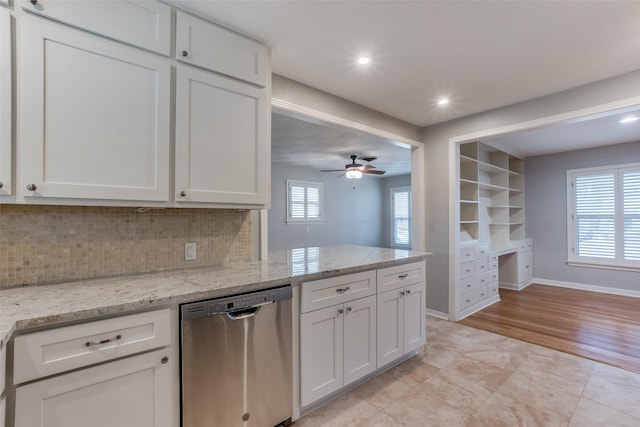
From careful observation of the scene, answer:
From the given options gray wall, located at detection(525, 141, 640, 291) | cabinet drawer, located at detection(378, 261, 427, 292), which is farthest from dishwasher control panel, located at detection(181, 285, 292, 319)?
gray wall, located at detection(525, 141, 640, 291)

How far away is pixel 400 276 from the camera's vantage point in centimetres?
242

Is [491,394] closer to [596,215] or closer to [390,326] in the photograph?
[390,326]

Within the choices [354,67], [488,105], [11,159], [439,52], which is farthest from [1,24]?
[488,105]

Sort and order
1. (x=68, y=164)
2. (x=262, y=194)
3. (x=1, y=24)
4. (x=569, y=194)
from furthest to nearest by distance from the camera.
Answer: (x=569, y=194)
(x=262, y=194)
(x=68, y=164)
(x=1, y=24)

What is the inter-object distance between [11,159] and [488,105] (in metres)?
3.74

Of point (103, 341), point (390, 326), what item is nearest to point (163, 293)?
point (103, 341)

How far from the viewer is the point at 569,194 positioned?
534cm

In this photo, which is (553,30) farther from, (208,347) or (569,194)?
(569,194)

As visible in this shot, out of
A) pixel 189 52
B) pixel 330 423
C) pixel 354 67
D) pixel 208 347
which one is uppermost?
pixel 354 67

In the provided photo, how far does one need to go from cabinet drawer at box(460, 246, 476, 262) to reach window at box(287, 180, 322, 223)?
12.2 feet

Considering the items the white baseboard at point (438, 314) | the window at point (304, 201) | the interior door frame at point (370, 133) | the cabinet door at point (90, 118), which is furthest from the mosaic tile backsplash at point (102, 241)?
the window at point (304, 201)

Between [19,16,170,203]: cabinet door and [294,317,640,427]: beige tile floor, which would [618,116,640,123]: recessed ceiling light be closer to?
[294,317,640,427]: beige tile floor

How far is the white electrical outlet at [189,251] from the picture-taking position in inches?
77.7

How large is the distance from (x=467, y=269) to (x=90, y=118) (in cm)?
400
